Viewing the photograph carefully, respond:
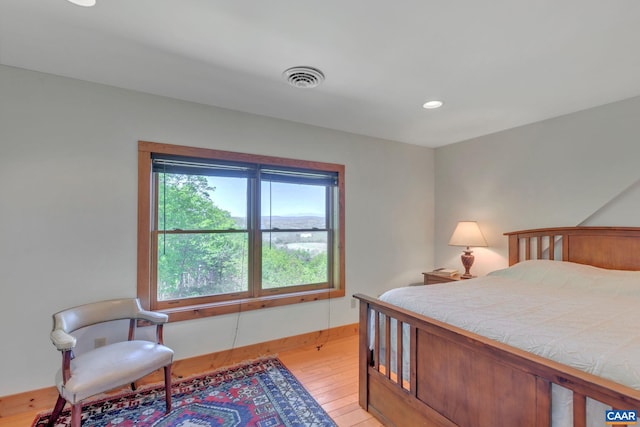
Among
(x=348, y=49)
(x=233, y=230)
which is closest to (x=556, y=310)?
(x=348, y=49)

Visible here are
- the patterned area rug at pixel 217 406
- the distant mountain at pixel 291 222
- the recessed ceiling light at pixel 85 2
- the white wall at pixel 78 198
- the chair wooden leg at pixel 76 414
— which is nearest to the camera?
the recessed ceiling light at pixel 85 2

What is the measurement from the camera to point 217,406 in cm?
210

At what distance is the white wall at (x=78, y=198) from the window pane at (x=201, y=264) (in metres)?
0.26

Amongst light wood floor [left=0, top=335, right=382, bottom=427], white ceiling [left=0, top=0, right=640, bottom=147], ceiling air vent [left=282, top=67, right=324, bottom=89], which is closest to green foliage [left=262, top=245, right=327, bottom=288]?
light wood floor [left=0, top=335, right=382, bottom=427]

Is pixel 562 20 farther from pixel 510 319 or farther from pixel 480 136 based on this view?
pixel 480 136

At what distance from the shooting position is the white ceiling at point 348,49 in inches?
59.3

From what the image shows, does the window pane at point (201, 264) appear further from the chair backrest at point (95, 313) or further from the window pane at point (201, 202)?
the chair backrest at point (95, 313)

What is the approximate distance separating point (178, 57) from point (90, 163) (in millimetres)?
1114

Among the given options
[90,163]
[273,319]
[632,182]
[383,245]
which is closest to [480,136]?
[632,182]

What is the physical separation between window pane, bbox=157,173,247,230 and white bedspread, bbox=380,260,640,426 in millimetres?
1674

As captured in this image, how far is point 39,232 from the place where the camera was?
2.12m

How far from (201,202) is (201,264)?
0.58 metres

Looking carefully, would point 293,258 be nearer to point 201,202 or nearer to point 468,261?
point 201,202

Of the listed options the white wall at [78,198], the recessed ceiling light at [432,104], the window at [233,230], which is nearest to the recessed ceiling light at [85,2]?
the white wall at [78,198]
